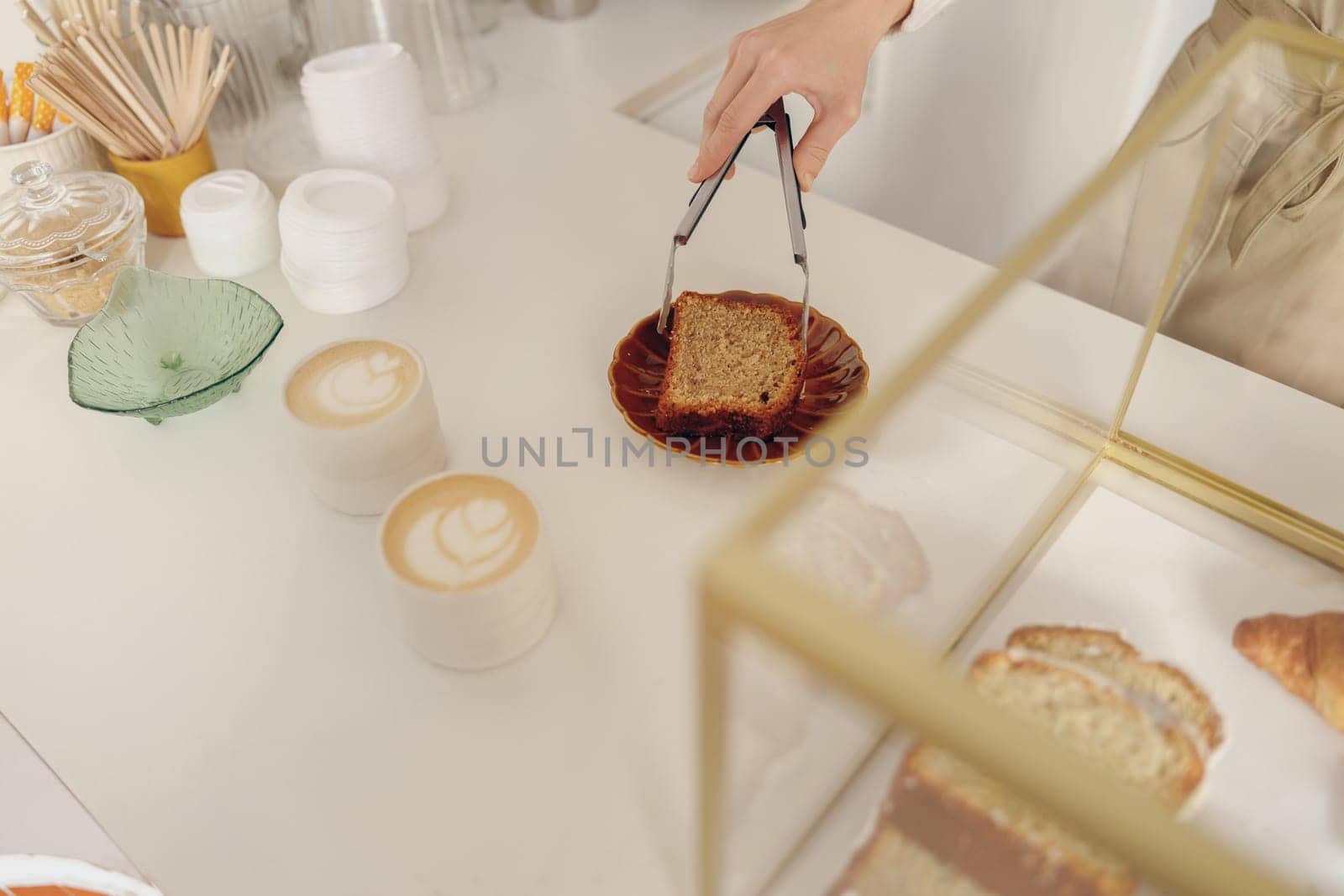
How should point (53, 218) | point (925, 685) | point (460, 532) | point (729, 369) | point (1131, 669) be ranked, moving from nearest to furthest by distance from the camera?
point (925, 685) → point (1131, 669) → point (460, 532) → point (729, 369) → point (53, 218)

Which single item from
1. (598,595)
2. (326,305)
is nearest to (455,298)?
(326,305)

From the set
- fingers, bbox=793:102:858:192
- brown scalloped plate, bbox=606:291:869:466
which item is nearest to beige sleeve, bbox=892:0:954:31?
fingers, bbox=793:102:858:192

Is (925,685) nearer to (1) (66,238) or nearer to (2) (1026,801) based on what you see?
(2) (1026,801)

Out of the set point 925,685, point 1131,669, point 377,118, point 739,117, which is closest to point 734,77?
point 739,117

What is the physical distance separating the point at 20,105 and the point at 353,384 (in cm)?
52

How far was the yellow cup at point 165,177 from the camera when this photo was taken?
3.08ft

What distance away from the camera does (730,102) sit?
2.62 ft

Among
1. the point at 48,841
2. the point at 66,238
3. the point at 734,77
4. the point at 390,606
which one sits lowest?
the point at 48,841

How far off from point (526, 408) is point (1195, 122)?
0.51 metres

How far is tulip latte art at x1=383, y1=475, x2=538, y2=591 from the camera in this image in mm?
587

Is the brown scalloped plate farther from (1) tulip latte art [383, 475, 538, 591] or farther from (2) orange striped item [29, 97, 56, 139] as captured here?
(2) orange striped item [29, 97, 56, 139]

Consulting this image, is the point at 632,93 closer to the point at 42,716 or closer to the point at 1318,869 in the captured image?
the point at 42,716

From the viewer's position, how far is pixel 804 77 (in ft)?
2.58

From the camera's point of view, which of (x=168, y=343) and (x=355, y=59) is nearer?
(x=168, y=343)
